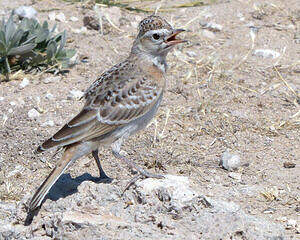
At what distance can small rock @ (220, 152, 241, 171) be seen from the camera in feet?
20.1

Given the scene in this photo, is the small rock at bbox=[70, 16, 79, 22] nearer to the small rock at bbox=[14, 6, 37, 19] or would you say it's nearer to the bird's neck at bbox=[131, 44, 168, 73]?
the small rock at bbox=[14, 6, 37, 19]

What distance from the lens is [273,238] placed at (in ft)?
14.3

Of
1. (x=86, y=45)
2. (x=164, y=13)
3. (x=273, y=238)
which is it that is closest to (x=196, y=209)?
(x=273, y=238)

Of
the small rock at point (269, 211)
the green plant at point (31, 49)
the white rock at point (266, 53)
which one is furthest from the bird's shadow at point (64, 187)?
the white rock at point (266, 53)

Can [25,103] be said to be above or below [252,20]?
above

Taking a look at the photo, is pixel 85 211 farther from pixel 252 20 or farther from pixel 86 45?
pixel 252 20

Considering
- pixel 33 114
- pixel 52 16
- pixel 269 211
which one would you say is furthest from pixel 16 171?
pixel 52 16

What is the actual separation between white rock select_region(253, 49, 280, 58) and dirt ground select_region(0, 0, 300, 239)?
0.23ft

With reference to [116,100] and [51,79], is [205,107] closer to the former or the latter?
[116,100]

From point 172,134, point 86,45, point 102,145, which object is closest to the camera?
point 102,145

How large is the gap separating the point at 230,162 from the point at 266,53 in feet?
9.94

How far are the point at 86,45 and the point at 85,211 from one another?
4250 mm

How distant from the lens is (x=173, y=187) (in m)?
4.73

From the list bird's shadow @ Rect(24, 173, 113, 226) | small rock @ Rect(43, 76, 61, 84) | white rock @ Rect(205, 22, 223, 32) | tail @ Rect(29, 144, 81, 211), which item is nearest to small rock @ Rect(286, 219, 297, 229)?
bird's shadow @ Rect(24, 173, 113, 226)
